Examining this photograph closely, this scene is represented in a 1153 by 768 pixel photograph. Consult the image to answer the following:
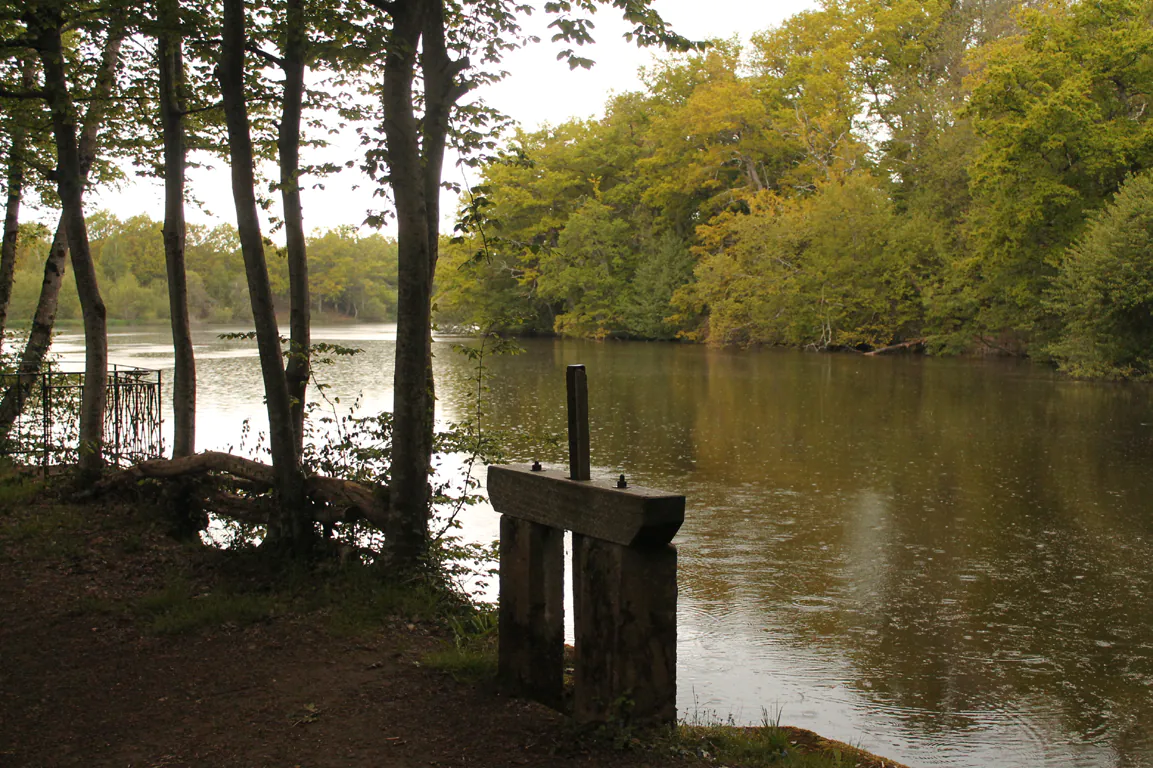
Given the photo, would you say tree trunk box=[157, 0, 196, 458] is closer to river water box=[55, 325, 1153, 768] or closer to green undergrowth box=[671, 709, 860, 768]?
river water box=[55, 325, 1153, 768]

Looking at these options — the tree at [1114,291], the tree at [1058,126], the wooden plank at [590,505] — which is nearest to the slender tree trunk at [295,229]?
the wooden plank at [590,505]

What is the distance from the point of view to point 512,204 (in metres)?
60.3

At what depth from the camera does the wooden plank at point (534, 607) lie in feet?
14.6

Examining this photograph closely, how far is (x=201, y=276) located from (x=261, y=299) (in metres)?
106

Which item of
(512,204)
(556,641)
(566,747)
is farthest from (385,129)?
(512,204)

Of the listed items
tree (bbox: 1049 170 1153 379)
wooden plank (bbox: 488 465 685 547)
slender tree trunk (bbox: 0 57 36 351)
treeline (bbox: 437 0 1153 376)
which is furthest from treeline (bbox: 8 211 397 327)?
wooden plank (bbox: 488 465 685 547)

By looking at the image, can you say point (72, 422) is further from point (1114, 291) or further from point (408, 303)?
point (1114, 291)

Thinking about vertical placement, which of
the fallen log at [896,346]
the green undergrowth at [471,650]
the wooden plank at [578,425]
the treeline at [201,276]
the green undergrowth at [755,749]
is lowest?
the green undergrowth at [755,749]

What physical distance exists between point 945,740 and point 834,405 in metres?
17.1

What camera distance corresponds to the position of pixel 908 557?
9438 mm

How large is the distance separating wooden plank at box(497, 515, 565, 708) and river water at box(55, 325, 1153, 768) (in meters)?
1.38

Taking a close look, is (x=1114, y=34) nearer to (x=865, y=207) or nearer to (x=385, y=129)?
(x=865, y=207)

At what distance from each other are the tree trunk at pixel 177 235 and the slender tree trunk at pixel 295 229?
984mm

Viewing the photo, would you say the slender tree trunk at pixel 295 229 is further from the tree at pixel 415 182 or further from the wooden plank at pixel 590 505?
the wooden plank at pixel 590 505
